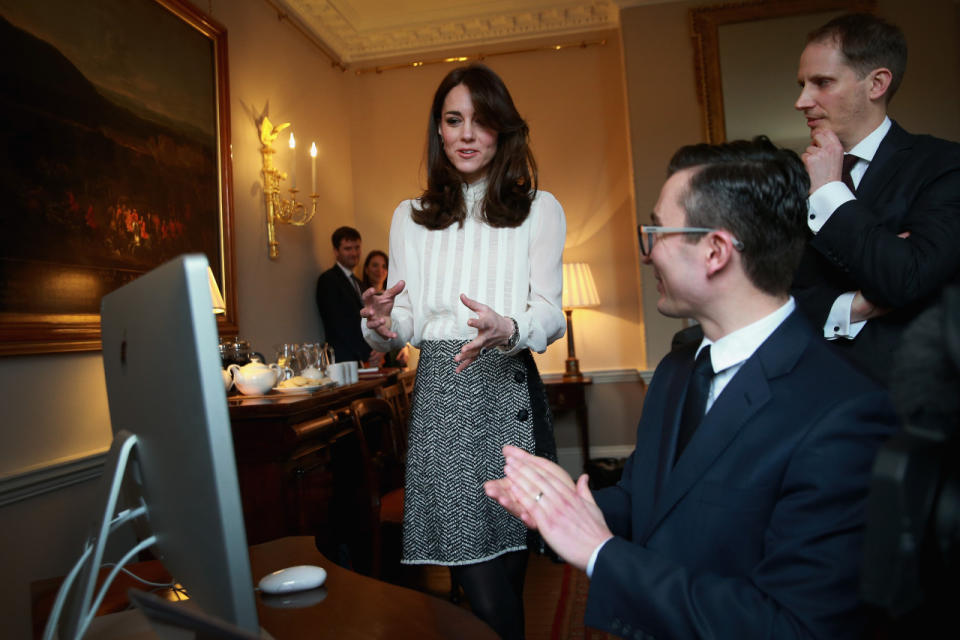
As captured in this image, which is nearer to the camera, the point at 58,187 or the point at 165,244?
the point at 58,187

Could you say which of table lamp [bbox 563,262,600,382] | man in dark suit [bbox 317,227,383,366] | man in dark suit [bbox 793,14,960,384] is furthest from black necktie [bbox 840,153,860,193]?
man in dark suit [bbox 317,227,383,366]

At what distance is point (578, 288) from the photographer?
5.49 m

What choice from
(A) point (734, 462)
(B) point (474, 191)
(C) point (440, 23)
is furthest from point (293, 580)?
(C) point (440, 23)

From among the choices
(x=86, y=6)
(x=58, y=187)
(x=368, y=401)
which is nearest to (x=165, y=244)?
(x=58, y=187)

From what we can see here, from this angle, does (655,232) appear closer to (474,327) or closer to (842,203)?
(474,327)

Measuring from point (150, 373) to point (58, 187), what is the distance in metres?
2.48

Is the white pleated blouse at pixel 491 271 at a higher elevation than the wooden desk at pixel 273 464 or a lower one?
higher

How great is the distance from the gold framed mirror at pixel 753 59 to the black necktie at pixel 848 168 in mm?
3737

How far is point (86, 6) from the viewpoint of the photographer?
297 cm

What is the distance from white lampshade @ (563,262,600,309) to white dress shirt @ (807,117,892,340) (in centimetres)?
377

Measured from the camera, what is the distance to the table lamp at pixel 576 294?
18.0ft

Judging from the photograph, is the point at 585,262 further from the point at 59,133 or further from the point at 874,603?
the point at 874,603

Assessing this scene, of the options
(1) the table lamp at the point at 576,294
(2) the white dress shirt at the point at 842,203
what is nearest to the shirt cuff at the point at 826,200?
(2) the white dress shirt at the point at 842,203

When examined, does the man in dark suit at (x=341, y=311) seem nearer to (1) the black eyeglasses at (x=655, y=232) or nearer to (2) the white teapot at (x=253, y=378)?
(2) the white teapot at (x=253, y=378)
